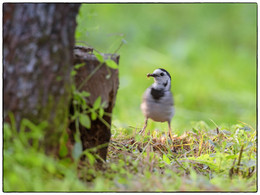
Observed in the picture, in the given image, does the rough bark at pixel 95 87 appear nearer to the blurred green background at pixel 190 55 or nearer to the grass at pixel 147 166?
the grass at pixel 147 166

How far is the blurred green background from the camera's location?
20.0 feet

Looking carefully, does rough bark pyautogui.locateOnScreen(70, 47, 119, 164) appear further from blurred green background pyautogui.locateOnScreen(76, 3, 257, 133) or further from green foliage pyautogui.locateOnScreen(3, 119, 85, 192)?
blurred green background pyautogui.locateOnScreen(76, 3, 257, 133)

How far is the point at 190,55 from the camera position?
698cm

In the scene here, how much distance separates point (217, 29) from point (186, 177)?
16.6ft

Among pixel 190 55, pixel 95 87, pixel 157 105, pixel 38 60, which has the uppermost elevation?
pixel 190 55

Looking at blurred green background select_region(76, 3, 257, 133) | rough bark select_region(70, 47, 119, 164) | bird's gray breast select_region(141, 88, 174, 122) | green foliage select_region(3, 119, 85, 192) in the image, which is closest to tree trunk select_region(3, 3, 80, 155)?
green foliage select_region(3, 119, 85, 192)

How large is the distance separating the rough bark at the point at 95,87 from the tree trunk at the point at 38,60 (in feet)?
0.75

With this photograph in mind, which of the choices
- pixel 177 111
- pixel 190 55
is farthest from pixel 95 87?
pixel 190 55

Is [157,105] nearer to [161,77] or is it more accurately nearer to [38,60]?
[161,77]

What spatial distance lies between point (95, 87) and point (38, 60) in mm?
432

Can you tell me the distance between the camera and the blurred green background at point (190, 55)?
20.0 feet

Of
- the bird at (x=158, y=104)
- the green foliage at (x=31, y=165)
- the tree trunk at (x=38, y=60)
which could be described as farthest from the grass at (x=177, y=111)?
the bird at (x=158, y=104)

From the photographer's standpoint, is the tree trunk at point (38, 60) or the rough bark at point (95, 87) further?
the rough bark at point (95, 87)

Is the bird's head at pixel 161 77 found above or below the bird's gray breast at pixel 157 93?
above
